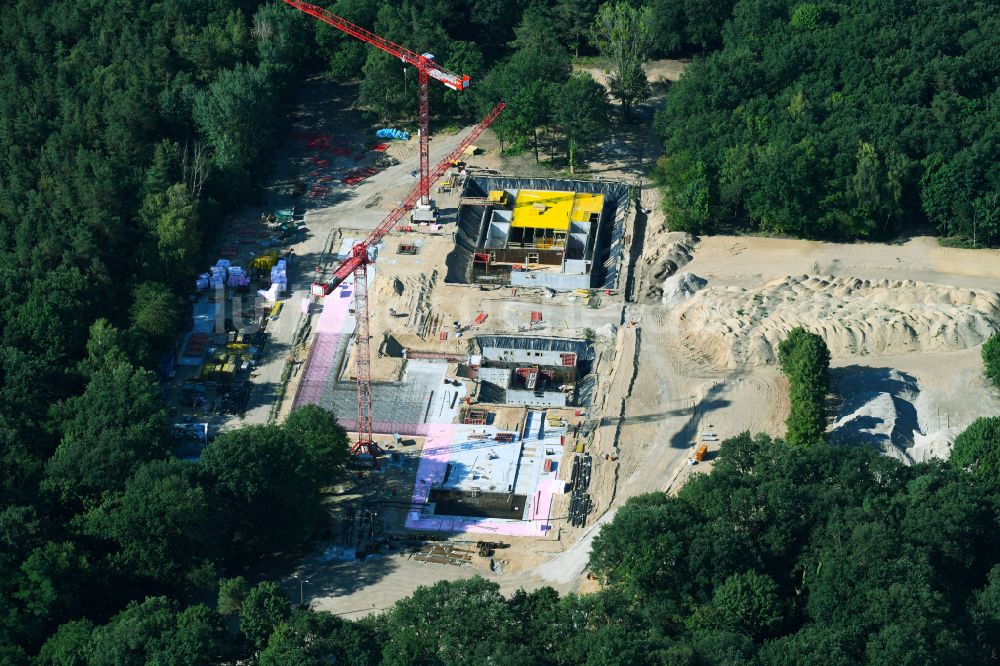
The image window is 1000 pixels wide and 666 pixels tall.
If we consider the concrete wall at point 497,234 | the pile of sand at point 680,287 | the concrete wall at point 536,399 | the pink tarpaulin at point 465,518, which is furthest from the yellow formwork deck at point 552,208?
the pink tarpaulin at point 465,518

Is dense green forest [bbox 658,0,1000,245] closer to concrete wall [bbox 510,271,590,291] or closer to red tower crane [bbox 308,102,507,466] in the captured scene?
concrete wall [bbox 510,271,590,291]

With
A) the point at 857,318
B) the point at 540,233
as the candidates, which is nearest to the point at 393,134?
the point at 540,233

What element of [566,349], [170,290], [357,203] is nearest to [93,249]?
[170,290]

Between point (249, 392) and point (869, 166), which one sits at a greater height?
point (869, 166)

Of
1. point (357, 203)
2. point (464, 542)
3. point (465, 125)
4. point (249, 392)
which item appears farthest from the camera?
point (465, 125)

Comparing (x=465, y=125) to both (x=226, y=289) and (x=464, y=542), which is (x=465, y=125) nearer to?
(x=226, y=289)
